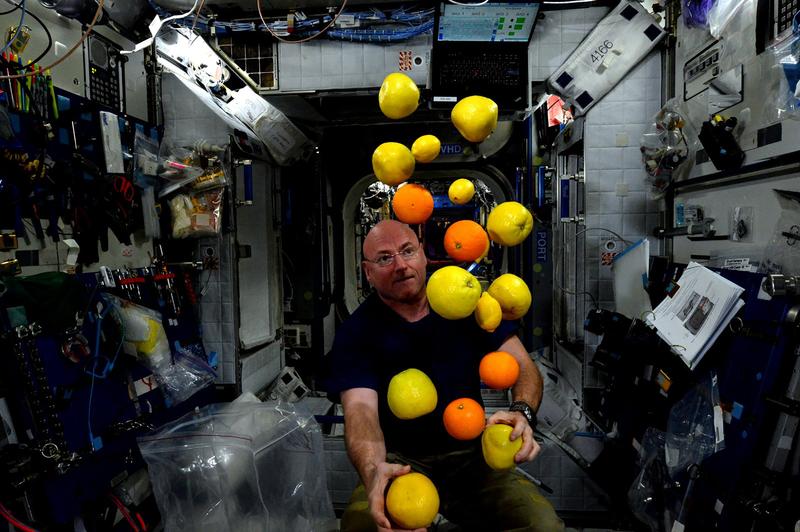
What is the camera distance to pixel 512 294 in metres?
1.61

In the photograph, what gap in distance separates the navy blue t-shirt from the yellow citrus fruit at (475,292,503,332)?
1.79 ft

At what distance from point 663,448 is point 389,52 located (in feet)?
10.9

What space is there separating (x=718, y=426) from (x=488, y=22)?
2.82m

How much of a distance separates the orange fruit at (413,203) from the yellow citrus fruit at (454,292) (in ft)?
0.94

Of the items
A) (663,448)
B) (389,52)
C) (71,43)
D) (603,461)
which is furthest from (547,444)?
(71,43)

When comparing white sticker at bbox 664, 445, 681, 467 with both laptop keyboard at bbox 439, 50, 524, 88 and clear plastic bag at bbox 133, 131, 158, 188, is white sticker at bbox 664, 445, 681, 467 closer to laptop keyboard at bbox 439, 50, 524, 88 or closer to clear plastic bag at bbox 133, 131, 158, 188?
laptop keyboard at bbox 439, 50, 524, 88

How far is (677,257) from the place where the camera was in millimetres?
2971

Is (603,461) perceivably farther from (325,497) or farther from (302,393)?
(302,393)

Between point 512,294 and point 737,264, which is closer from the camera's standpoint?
point 512,294

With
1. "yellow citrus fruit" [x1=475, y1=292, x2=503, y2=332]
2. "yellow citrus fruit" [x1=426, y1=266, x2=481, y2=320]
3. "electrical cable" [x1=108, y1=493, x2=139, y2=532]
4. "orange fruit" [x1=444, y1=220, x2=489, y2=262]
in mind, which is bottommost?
"electrical cable" [x1=108, y1=493, x2=139, y2=532]

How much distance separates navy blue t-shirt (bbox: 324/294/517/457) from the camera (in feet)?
6.99

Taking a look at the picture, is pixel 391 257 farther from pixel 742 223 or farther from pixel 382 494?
pixel 742 223

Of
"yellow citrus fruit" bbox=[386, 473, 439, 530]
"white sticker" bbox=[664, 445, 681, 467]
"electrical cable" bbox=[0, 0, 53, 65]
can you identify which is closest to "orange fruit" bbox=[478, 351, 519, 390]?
"yellow citrus fruit" bbox=[386, 473, 439, 530]

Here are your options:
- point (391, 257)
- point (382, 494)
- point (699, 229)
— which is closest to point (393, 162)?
point (391, 257)
